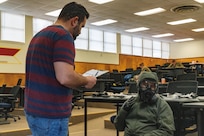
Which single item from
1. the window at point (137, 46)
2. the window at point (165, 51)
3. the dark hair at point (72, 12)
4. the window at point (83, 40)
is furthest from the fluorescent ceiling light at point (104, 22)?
the dark hair at point (72, 12)

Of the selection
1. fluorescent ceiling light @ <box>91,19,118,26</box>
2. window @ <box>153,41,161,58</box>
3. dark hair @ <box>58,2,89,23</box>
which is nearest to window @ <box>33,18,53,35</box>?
fluorescent ceiling light @ <box>91,19,118,26</box>

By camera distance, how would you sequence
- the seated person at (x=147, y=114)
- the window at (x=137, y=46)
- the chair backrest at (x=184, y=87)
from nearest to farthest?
1. the seated person at (x=147, y=114)
2. the chair backrest at (x=184, y=87)
3. the window at (x=137, y=46)

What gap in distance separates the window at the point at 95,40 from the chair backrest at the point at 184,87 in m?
9.74

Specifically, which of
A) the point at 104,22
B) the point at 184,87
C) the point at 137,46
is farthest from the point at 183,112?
the point at 137,46

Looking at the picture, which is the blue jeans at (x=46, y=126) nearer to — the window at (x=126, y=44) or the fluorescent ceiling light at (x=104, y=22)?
the fluorescent ceiling light at (x=104, y=22)

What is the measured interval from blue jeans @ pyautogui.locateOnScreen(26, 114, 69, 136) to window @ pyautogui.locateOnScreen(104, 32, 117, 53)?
1276 cm

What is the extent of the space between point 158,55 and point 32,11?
984 cm

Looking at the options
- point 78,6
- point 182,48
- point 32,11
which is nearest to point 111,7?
point 32,11

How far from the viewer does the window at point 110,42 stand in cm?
1413

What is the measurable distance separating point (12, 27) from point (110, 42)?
5575 millimetres

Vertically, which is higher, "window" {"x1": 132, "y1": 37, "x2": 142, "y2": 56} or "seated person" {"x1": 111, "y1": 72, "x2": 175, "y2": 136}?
"window" {"x1": 132, "y1": 37, "x2": 142, "y2": 56}

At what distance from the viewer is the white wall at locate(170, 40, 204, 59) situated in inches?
676

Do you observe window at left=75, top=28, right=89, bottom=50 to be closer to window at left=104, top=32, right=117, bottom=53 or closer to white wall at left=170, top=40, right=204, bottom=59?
window at left=104, top=32, right=117, bottom=53

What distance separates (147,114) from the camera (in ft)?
7.86
